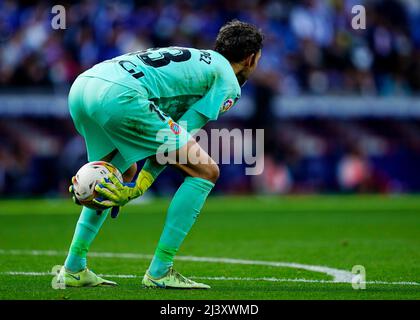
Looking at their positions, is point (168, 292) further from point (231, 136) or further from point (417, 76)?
point (417, 76)

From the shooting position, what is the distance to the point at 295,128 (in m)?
23.0

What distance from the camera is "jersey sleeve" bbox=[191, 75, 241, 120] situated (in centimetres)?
605

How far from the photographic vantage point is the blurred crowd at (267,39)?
20.1 meters

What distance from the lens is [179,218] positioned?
238 inches

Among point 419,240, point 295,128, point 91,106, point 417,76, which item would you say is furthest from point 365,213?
point 91,106

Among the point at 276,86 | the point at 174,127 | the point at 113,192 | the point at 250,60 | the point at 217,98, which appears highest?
the point at 276,86

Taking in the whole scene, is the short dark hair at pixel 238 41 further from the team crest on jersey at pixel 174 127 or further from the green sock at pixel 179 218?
the green sock at pixel 179 218

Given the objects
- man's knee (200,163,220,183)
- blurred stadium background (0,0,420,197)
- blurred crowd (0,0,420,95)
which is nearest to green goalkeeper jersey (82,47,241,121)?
man's knee (200,163,220,183)

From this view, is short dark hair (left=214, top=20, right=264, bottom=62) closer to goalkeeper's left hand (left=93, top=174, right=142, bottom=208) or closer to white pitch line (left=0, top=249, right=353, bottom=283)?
goalkeeper's left hand (left=93, top=174, right=142, bottom=208)

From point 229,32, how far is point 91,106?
117cm

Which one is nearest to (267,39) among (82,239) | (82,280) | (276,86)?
(276,86)

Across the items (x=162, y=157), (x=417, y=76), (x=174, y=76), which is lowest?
(x=162, y=157)

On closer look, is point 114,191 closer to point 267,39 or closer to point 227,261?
point 227,261

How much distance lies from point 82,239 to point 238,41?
1867 millimetres
